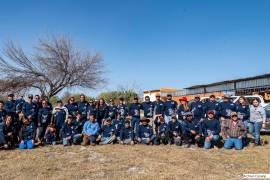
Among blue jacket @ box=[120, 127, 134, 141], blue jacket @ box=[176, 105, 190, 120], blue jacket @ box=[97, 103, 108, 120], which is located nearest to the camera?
blue jacket @ box=[176, 105, 190, 120]

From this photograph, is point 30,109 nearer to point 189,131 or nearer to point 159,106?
point 159,106

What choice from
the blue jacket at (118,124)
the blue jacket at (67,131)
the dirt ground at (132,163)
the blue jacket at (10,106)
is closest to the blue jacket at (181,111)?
the dirt ground at (132,163)

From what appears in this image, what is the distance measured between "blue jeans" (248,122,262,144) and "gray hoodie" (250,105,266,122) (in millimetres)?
138

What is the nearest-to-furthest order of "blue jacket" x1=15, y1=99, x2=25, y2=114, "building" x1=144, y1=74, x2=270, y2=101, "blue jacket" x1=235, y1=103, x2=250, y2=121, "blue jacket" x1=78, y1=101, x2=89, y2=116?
"blue jacket" x1=235, y1=103, x2=250, y2=121, "blue jacket" x1=15, y1=99, x2=25, y2=114, "blue jacket" x1=78, y1=101, x2=89, y2=116, "building" x1=144, y1=74, x2=270, y2=101

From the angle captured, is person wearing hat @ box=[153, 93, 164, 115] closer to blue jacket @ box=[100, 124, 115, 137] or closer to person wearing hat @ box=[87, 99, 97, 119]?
blue jacket @ box=[100, 124, 115, 137]

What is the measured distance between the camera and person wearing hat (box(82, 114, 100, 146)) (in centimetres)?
1238

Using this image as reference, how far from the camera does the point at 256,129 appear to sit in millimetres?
11781

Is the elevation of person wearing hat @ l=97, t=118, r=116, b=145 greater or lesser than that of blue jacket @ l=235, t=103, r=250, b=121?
Answer: lesser

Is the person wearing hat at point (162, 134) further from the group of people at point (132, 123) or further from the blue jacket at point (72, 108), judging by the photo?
the blue jacket at point (72, 108)

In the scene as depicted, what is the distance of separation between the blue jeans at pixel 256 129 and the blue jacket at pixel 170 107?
2.72 m

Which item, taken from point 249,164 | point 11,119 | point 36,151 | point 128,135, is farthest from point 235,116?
point 11,119

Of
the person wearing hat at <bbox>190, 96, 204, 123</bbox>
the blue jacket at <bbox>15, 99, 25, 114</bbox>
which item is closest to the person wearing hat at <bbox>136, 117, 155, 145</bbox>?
the person wearing hat at <bbox>190, 96, 204, 123</bbox>

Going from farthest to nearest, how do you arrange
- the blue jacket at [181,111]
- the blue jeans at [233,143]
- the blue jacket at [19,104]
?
the blue jacket at [19,104] → the blue jacket at [181,111] → the blue jeans at [233,143]

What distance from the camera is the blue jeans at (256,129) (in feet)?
38.5
